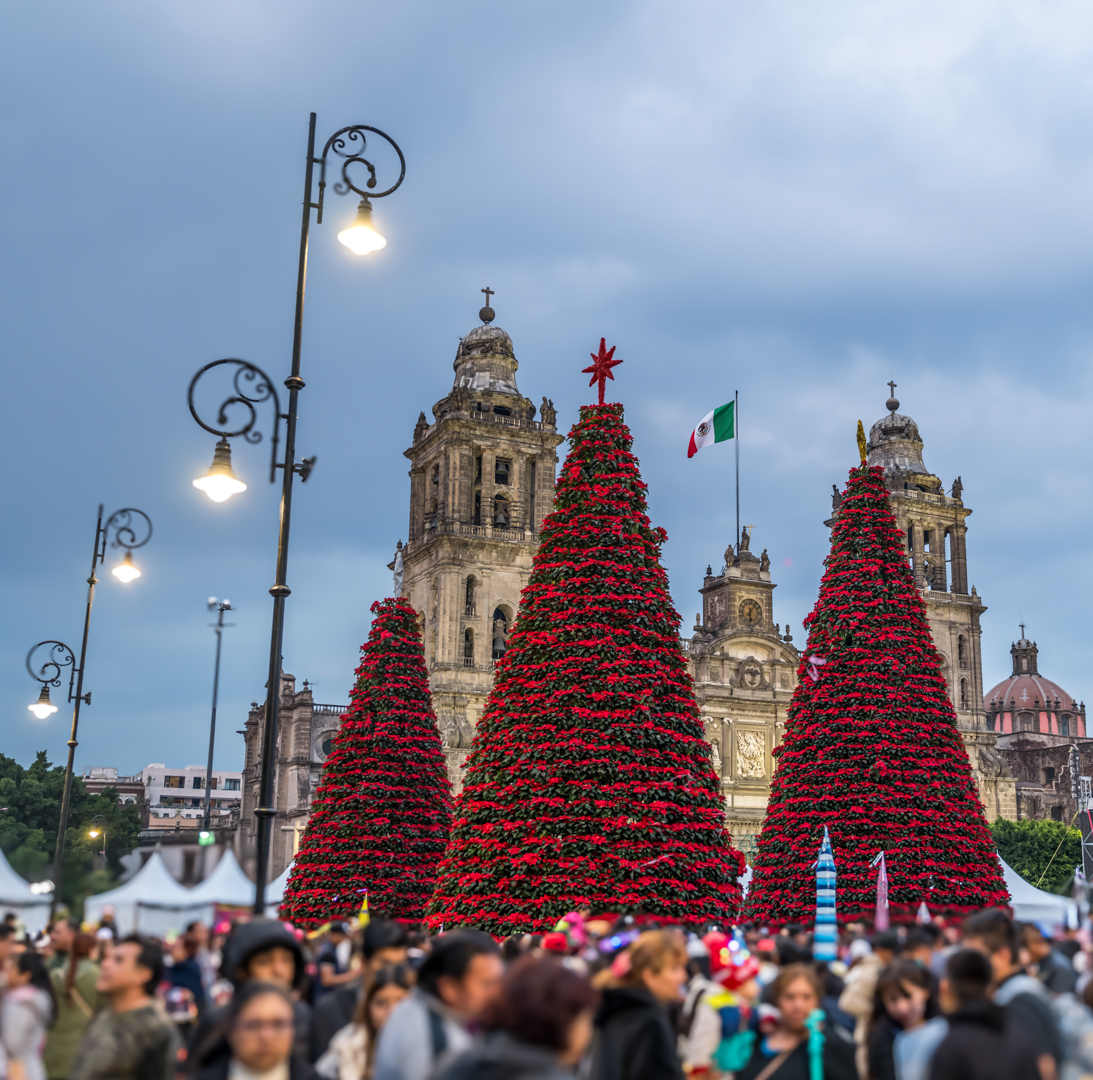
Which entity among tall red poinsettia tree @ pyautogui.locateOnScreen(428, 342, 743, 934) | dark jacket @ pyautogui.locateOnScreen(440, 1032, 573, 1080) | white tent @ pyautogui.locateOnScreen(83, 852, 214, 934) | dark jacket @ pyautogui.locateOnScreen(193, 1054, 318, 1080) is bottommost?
white tent @ pyautogui.locateOnScreen(83, 852, 214, 934)

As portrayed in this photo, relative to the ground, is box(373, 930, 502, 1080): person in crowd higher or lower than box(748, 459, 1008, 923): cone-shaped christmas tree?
lower

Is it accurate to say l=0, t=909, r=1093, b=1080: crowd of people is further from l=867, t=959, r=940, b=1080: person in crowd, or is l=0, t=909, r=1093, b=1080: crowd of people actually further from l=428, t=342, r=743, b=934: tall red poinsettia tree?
l=428, t=342, r=743, b=934: tall red poinsettia tree

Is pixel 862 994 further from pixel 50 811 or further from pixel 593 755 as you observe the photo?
pixel 50 811

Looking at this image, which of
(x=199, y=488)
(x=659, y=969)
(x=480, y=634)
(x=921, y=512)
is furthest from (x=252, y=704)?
(x=659, y=969)

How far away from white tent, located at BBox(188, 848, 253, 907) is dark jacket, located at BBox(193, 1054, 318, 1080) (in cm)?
1990

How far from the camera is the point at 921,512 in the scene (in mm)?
73438

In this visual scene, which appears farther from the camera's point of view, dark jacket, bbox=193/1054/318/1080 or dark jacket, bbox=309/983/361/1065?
dark jacket, bbox=309/983/361/1065

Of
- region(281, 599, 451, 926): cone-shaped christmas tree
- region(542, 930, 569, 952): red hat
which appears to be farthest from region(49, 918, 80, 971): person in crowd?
region(281, 599, 451, 926): cone-shaped christmas tree

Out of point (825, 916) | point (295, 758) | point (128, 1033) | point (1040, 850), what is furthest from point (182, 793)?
point (128, 1033)

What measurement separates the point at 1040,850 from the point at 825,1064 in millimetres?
69600

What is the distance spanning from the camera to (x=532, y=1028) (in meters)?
4.12

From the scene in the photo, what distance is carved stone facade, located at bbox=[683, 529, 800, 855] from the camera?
6316cm

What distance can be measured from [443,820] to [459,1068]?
25.6m

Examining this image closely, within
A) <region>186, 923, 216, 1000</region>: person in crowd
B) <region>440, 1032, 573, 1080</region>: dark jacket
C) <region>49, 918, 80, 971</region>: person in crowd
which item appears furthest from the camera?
<region>49, 918, 80, 971</region>: person in crowd
